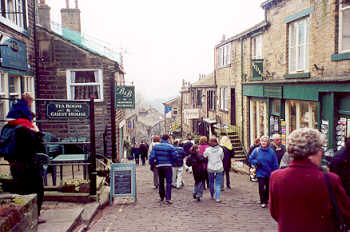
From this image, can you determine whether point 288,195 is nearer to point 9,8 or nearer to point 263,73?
point 9,8

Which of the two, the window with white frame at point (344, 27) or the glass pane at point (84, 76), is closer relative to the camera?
the window with white frame at point (344, 27)

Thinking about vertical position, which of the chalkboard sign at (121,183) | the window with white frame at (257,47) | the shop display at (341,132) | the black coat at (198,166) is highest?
the window with white frame at (257,47)

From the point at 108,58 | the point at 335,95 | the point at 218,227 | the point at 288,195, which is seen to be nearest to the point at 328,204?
the point at 288,195

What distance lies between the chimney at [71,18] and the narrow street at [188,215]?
12948mm

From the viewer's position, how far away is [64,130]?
48.4 ft

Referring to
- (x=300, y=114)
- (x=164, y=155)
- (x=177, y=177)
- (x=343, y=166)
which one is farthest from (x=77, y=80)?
(x=343, y=166)

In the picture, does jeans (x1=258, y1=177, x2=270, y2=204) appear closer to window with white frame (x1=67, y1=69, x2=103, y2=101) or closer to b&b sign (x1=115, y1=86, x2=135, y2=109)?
b&b sign (x1=115, y1=86, x2=135, y2=109)

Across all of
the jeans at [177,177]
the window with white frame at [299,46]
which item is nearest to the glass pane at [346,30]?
the window with white frame at [299,46]

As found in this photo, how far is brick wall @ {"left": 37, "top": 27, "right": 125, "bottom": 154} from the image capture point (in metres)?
14.4

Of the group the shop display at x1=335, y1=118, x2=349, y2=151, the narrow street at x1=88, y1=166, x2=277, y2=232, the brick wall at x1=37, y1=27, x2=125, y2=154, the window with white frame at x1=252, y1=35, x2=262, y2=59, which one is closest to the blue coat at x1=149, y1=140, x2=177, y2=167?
the narrow street at x1=88, y1=166, x2=277, y2=232

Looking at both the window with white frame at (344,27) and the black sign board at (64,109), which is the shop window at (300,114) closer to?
the window with white frame at (344,27)

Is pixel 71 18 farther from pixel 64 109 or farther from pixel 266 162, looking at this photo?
pixel 266 162

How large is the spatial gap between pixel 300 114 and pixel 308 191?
35.2 ft

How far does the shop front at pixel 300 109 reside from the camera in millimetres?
9969
